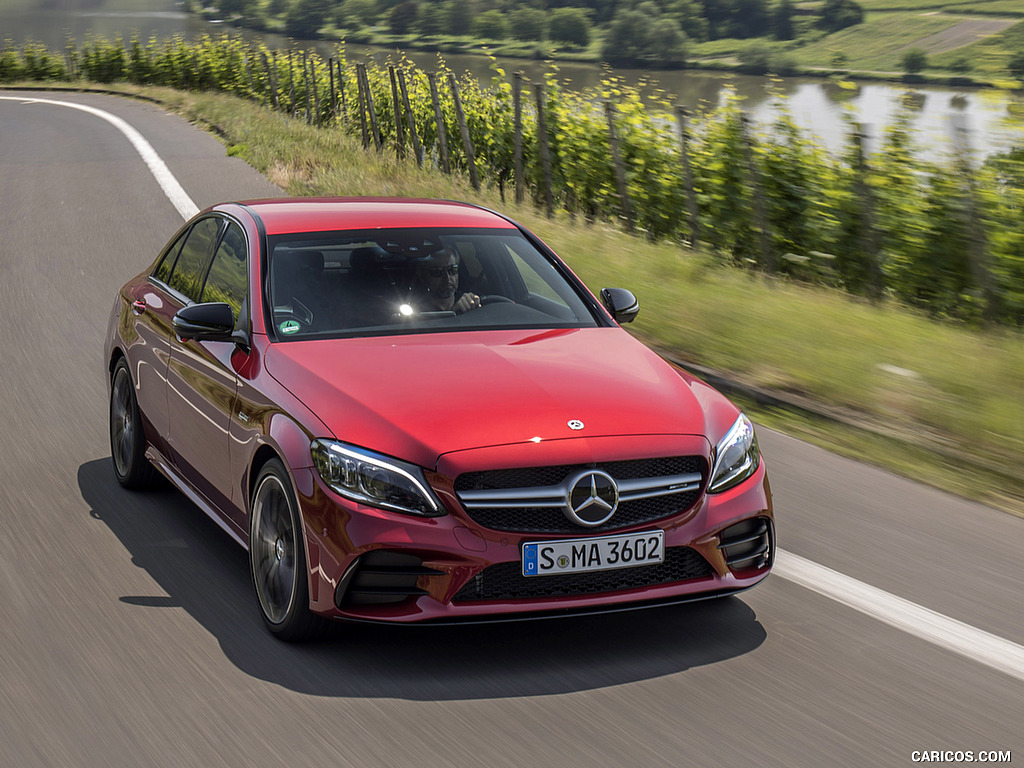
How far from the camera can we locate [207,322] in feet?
17.7

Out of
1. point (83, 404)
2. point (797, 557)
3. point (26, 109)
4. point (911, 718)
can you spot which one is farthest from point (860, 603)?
point (26, 109)

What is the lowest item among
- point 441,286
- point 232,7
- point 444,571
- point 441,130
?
point 232,7

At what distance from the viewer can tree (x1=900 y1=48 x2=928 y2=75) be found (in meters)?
13.8

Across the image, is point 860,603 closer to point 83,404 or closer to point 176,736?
point 176,736

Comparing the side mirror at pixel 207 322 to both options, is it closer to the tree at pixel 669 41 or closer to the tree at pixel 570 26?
the tree at pixel 669 41

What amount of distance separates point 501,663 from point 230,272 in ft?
7.82

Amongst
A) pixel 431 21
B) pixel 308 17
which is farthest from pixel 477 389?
pixel 308 17

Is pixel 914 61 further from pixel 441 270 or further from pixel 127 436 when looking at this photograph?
pixel 127 436

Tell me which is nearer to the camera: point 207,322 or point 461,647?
point 461,647

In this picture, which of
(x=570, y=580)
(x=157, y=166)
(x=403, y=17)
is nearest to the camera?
(x=570, y=580)

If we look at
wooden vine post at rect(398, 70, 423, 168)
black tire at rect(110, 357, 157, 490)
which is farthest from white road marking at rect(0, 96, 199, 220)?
black tire at rect(110, 357, 157, 490)

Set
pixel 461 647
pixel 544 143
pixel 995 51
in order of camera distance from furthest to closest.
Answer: pixel 544 143 → pixel 995 51 → pixel 461 647

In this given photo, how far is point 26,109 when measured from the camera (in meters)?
40.8

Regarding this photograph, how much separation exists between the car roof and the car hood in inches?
35.5
